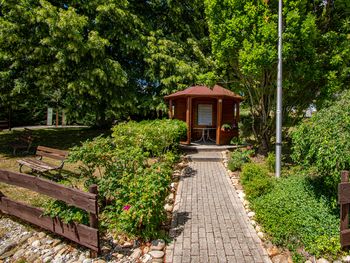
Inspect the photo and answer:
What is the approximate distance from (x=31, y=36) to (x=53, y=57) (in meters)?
1.26

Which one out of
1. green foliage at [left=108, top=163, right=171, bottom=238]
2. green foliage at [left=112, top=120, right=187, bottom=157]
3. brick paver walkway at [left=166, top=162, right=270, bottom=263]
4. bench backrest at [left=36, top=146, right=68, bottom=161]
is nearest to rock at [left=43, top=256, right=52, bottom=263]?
green foliage at [left=108, top=163, right=171, bottom=238]

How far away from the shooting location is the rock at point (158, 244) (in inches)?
157

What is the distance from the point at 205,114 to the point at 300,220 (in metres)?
9.63

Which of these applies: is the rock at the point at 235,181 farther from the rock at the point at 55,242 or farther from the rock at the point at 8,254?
the rock at the point at 8,254

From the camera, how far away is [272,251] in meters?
3.91

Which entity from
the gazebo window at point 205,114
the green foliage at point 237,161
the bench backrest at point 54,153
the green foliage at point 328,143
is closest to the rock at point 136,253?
the green foliage at point 328,143

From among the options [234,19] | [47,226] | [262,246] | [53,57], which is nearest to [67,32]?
[53,57]

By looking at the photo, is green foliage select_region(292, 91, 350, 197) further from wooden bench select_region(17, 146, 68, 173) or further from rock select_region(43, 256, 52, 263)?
wooden bench select_region(17, 146, 68, 173)

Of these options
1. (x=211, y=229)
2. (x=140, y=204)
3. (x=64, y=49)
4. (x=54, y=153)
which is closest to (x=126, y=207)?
(x=140, y=204)

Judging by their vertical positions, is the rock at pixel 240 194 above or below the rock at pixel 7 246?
above

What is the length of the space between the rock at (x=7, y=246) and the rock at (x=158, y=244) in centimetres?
256

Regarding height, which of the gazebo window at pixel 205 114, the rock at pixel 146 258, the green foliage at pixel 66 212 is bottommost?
the rock at pixel 146 258

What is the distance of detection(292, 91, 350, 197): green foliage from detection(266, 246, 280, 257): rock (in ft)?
6.04

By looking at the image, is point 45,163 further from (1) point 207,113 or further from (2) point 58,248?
(1) point 207,113
